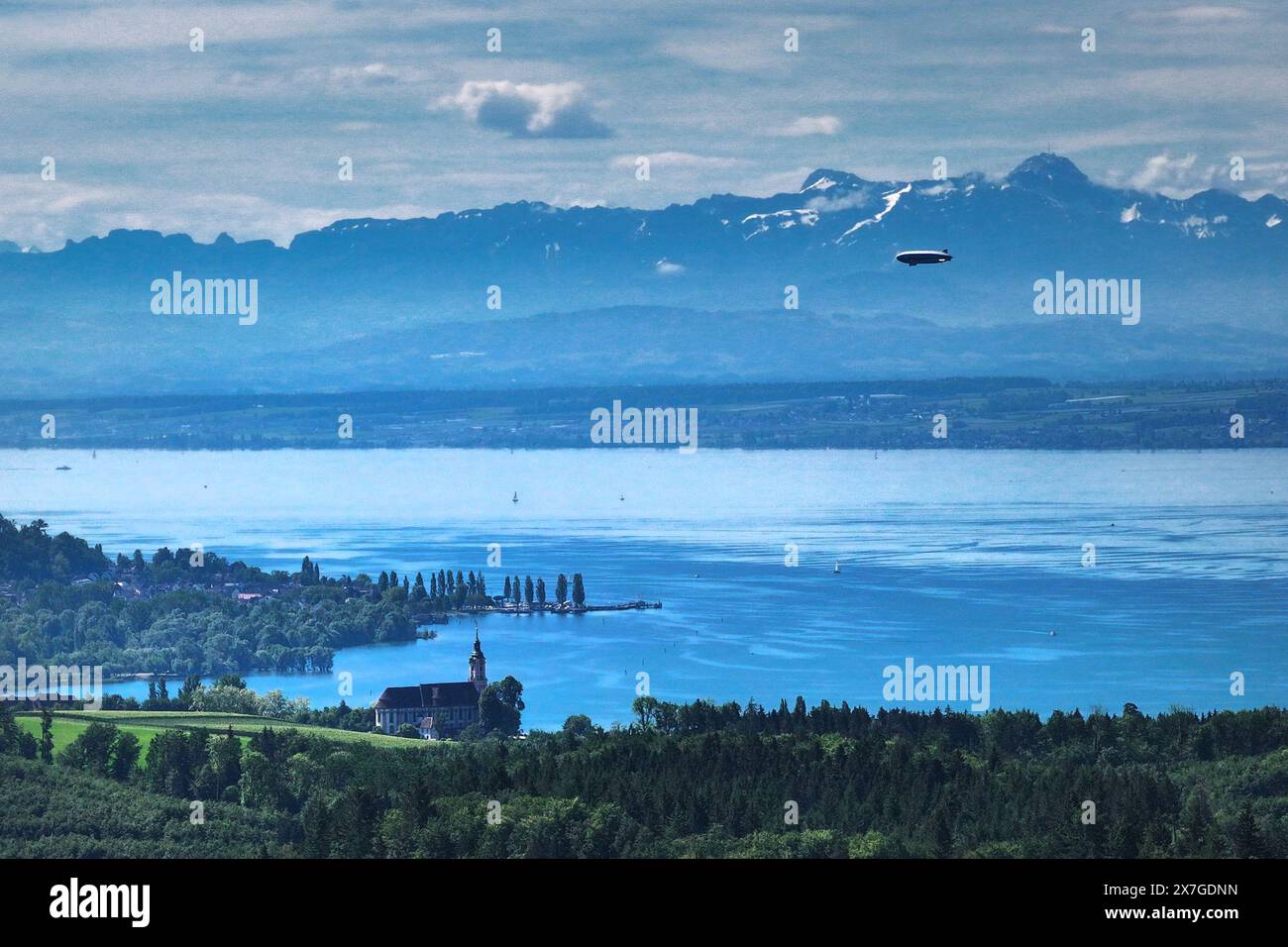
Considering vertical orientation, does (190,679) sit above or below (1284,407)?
below

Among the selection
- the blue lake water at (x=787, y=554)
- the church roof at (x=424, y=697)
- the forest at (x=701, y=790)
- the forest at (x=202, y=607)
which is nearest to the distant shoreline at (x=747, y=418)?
the blue lake water at (x=787, y=554)

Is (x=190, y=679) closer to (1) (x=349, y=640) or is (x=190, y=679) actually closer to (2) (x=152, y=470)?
(1) (x=349, y=640)

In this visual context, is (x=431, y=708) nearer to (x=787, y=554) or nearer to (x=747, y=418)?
(x=787, y=554)

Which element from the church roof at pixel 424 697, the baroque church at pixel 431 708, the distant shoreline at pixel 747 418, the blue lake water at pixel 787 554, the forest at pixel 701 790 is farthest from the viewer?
the distant shoreline at pixel 747 418

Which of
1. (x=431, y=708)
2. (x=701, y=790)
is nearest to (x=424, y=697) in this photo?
(x=431, y=708)

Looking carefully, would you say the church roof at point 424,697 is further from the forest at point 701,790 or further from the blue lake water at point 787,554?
the forest at point 701,790
